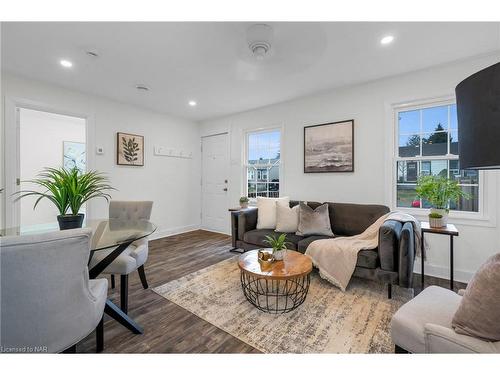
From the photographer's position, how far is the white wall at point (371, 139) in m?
2.52

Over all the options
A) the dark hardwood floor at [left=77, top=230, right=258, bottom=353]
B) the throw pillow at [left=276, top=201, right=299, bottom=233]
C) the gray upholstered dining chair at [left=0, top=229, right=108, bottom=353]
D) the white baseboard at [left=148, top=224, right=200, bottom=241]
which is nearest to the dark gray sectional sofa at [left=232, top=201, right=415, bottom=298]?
the throw pillow at [left=276, top=201, right=299, bottom=233]

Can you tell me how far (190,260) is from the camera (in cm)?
323

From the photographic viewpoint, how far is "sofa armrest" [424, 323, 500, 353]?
0.93 m

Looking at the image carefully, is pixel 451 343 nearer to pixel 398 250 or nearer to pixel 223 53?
pixel 398 250

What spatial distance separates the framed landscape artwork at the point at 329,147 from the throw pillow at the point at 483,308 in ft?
7.84

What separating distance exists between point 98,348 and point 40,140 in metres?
4.62

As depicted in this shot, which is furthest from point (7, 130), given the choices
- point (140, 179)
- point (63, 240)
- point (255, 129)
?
point (255, 129)

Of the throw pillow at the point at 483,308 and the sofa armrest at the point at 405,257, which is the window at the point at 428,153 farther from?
the throw pillow at the point at 483,308

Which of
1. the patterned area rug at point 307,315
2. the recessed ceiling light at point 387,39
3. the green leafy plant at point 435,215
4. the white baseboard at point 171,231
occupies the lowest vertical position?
the patterned area rug at point 307,315

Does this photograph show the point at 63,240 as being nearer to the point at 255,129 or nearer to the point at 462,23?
the point at 462,23

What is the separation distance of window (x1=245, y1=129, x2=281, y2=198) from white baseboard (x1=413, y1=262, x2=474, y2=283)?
228 cm

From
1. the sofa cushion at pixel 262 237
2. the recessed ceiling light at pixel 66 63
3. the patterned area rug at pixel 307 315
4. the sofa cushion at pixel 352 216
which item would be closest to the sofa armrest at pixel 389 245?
the patterned area rug at pixel 307 315

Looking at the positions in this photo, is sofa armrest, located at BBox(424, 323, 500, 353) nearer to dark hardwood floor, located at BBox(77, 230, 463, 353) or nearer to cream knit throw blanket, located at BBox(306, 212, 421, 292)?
dark hardwood floor, located at BBox(77, 230, 463, 353)

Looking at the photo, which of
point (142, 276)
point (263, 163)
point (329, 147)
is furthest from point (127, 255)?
point (329, 147)
